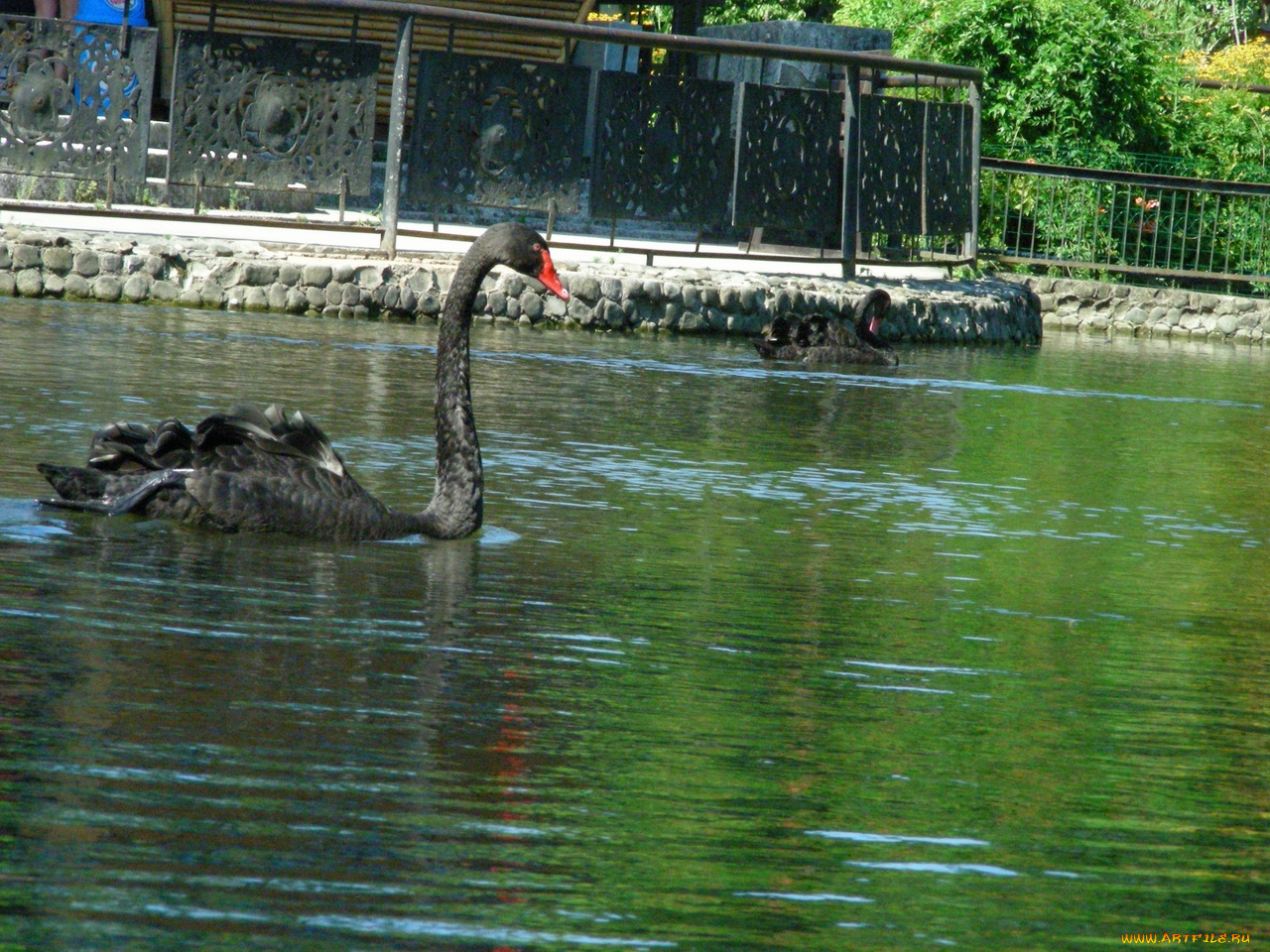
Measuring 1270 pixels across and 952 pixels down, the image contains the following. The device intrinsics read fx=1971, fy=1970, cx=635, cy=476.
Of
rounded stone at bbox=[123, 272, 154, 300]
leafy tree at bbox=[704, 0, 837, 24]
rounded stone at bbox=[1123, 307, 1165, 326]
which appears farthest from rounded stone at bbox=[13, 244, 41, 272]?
leafy tree at bbox=[704, 0, 837, 24]

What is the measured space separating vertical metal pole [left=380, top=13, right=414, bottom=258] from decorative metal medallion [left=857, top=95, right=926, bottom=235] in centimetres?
474

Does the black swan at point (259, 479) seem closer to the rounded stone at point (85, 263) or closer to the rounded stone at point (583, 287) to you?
the rounded stone at point (85, 263)

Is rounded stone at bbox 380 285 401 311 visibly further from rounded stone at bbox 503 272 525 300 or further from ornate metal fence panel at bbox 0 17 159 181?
ornate metal fence panel at bbox 0 17 159 181

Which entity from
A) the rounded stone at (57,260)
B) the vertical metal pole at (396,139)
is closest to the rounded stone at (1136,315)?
the vertical metal pole at (396,139)

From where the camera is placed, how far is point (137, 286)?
17.5 metres

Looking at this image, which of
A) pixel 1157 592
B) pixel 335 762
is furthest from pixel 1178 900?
pixel 1157 592

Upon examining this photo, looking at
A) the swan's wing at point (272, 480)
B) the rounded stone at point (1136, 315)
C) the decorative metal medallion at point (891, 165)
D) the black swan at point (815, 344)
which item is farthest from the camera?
the rounded stone at point (1136, 315)

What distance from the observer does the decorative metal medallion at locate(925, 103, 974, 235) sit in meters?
21.4

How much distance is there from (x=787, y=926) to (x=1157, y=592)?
173 inches

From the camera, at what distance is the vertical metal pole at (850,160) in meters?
19.8

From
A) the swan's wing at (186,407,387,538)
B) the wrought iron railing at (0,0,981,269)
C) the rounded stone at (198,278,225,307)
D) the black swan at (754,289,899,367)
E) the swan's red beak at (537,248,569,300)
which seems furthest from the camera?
the wrought iron railing at (0,0,981,269)

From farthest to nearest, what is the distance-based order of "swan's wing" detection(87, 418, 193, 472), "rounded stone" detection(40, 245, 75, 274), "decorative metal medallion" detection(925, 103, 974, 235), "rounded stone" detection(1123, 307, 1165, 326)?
"rounded stone" detection(1123, 307, 1165, 326) < "decorative metal medallion" detection(925, 103, 974, 235) < "rounded stone" detection(40, 245, 75, 274) < "swan's wing" detection(87, 418, 193, 472)

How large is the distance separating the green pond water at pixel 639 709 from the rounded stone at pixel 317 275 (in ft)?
22.5

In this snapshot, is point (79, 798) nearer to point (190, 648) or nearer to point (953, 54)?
point (190, 648)
